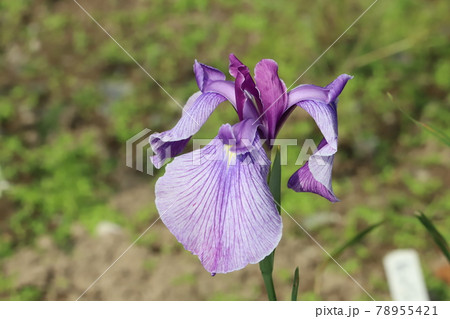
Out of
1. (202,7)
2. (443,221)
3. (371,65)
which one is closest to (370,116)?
(371,65)

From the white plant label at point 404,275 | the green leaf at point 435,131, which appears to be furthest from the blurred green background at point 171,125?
the green leaf at point 435,131

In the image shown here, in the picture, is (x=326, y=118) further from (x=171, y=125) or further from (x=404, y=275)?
(x=171, y=125)

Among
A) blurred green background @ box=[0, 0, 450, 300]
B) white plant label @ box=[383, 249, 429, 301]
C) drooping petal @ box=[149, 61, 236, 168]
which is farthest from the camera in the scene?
blurred green background @ box=[0, 0, 450, 300]

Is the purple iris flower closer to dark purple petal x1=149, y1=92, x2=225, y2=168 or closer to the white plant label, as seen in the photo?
dark purple petal x1=149, y1=92, x2=225, y2=168

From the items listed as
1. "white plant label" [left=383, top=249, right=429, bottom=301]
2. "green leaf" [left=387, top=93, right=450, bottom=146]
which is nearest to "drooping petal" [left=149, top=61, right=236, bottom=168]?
"green leaf" [left=387, top=93, right=450, bottom=146]

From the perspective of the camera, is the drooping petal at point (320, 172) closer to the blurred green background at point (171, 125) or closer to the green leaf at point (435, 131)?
the green leaf at point (435, 131)

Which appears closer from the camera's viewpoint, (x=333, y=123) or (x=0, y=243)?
(x=333, y=123)

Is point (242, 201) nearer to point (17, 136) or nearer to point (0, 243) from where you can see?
point (0, 243)

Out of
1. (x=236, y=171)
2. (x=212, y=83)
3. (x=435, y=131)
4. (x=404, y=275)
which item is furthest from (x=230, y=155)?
(x=404, y=275)
